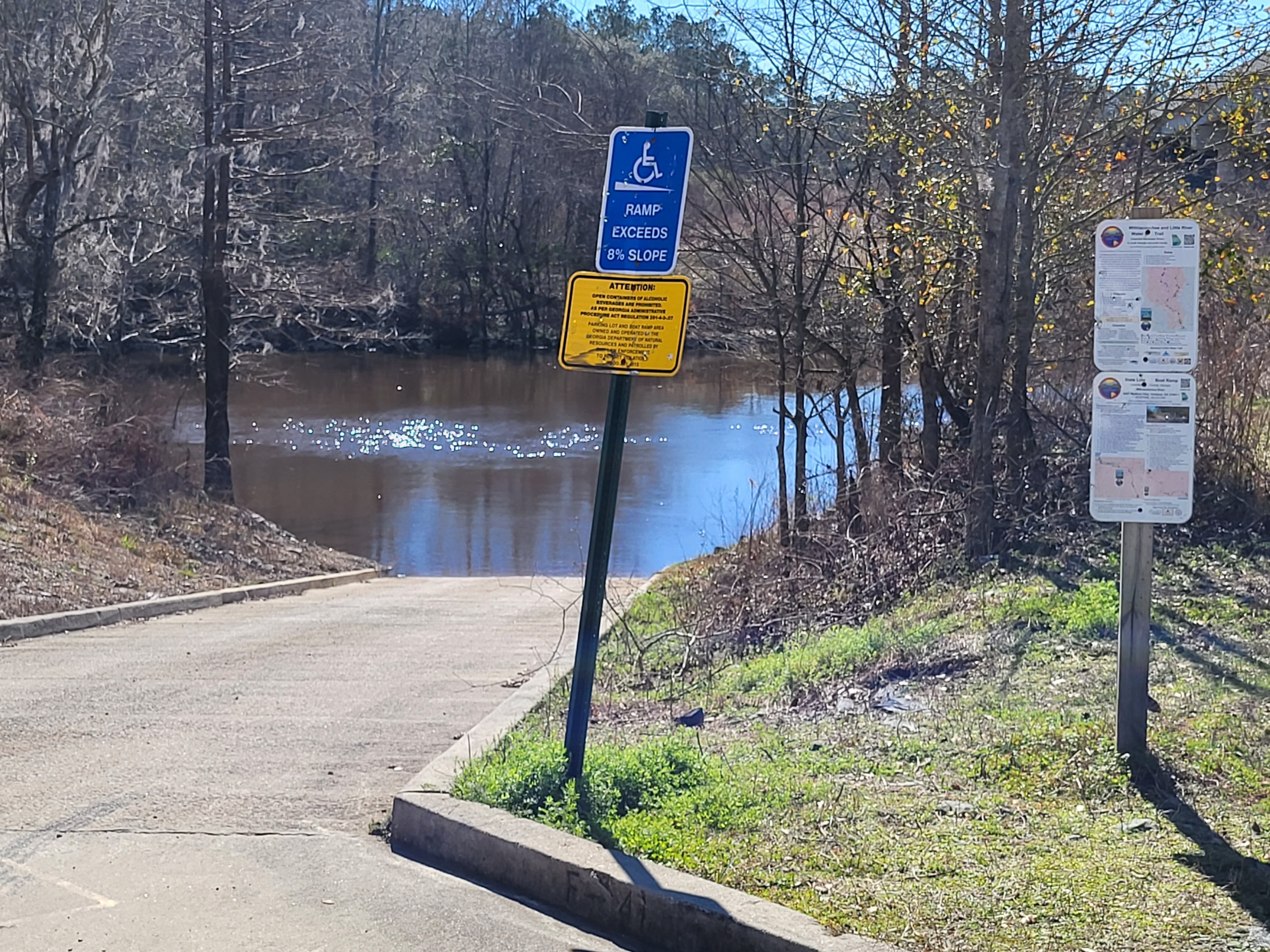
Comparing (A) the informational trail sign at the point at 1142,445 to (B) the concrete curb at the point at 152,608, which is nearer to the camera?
(A) the informational trail sign at the point at 1142,445

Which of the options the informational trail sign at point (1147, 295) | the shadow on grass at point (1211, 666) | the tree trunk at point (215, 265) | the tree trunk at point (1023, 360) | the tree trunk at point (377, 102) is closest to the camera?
the informational trail sign at point (1147, 295)

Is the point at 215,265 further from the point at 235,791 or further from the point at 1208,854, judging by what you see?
the point at 1208,854

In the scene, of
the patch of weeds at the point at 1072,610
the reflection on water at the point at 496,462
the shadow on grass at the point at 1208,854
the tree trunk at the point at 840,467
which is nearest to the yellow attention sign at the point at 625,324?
the shadow on grass at the point at 1208,854

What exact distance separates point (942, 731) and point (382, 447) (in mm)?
33318

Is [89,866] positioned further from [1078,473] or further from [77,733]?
[1078,473]

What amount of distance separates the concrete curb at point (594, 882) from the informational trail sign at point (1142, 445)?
211 cm

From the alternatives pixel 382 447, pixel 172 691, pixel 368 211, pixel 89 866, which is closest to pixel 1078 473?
pixel 172 691

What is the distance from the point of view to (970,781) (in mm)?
5629

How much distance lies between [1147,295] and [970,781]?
203 cm

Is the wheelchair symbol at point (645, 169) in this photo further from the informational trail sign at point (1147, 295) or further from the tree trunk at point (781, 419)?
the tree trunk at point (781, 419)

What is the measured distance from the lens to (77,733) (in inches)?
290

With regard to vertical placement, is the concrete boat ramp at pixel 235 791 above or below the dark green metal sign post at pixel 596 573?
below

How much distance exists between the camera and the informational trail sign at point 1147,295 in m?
5.35

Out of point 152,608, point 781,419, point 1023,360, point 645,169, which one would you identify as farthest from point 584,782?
point 781,419
